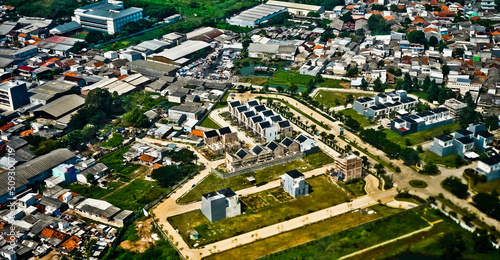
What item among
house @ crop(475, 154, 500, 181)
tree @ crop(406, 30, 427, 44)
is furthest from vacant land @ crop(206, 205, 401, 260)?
tree @ crop(406, 30, 427, 44)

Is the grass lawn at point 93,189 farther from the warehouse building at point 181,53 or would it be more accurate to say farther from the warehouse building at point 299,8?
the warehouse building at point 299,8

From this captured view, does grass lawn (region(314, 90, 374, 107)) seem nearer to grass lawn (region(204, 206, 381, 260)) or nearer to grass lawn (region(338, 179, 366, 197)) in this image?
grass lawn (region(338, 179, 366, 197))

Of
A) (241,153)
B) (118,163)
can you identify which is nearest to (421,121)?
(241,153)

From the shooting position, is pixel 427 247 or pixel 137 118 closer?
pixel 427 247

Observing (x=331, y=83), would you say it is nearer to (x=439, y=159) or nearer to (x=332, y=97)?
(x=332, y=97)

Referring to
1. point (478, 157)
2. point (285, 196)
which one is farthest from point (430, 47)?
point (285, 196)

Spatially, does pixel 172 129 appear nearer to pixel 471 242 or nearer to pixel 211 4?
pixel 471 242
